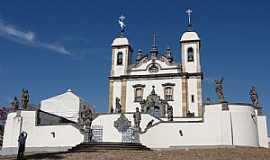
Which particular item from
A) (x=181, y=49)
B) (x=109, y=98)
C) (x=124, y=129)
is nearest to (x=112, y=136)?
(x=124, y=129)

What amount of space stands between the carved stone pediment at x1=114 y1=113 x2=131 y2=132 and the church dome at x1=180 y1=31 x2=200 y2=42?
1484cm

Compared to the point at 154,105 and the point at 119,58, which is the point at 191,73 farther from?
the point at 119,58

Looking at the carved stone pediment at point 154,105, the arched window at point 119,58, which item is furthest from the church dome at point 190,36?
the carved stone pediment at point 154,105

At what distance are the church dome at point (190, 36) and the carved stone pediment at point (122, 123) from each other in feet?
48.7

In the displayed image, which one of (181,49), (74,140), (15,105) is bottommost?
(74,140)

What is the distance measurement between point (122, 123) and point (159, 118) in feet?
12.8

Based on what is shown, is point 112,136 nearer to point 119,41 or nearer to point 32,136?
point 32,136

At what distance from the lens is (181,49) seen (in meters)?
41.0

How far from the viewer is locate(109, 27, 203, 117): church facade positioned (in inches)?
1497

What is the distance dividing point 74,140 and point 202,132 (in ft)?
31.1

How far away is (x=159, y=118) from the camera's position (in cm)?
3212

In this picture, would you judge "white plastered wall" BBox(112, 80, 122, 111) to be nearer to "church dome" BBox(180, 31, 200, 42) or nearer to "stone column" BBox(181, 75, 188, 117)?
"stone column" BBox(181, 75, 188, 117)

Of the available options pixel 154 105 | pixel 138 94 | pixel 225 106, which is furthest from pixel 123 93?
pixel 225 106

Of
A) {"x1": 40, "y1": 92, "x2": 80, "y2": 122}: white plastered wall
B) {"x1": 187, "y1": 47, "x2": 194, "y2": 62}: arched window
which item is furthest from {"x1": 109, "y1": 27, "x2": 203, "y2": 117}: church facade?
{"x1": 40, "y1": 92, "x2": 80, "y2": 122}: white plastered wall
